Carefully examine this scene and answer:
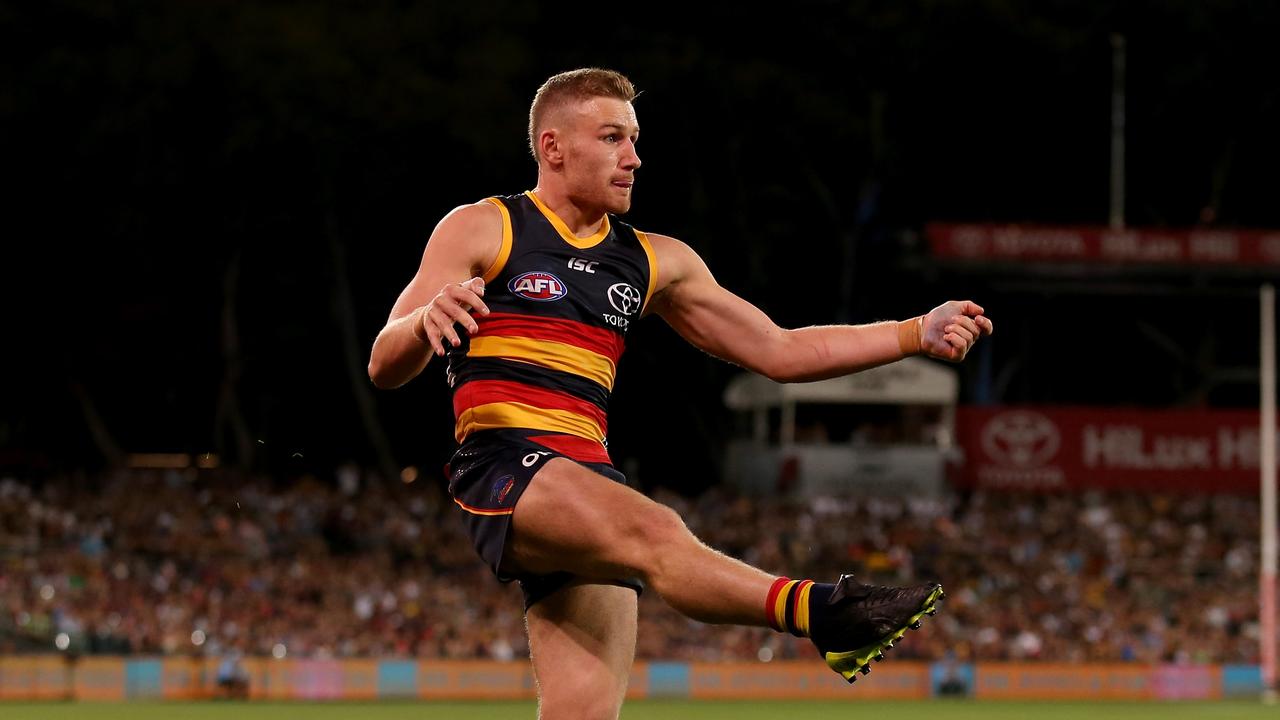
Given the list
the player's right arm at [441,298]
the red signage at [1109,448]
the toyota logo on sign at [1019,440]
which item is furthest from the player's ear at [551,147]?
the toyota logo on sign at [1019,440]

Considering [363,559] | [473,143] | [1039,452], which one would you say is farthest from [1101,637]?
[473,143]

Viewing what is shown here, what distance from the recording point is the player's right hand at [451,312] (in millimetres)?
5461

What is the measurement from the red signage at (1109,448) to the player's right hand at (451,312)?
110 ft

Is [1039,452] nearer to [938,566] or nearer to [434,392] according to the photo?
[938,566]

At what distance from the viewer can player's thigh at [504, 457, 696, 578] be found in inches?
223

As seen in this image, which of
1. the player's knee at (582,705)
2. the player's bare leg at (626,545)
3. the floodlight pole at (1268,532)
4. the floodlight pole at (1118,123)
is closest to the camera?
the player's bare leg at (626,545)

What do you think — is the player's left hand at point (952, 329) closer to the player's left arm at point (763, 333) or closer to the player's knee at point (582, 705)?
the player's left arm at point (763, 333)

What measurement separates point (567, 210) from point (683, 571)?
151 centimetres

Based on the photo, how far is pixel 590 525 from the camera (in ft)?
18.7

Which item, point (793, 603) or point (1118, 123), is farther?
point (1118, 123)

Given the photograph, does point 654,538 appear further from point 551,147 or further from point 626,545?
point 551,147

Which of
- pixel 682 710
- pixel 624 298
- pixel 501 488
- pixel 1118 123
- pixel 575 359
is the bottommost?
pixel 682 710

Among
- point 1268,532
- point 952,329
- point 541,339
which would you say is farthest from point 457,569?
point 952,329

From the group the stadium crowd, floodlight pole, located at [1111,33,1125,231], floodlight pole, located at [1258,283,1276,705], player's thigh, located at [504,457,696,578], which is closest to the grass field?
floodlight pole, located at [1258,283,1276,705]
